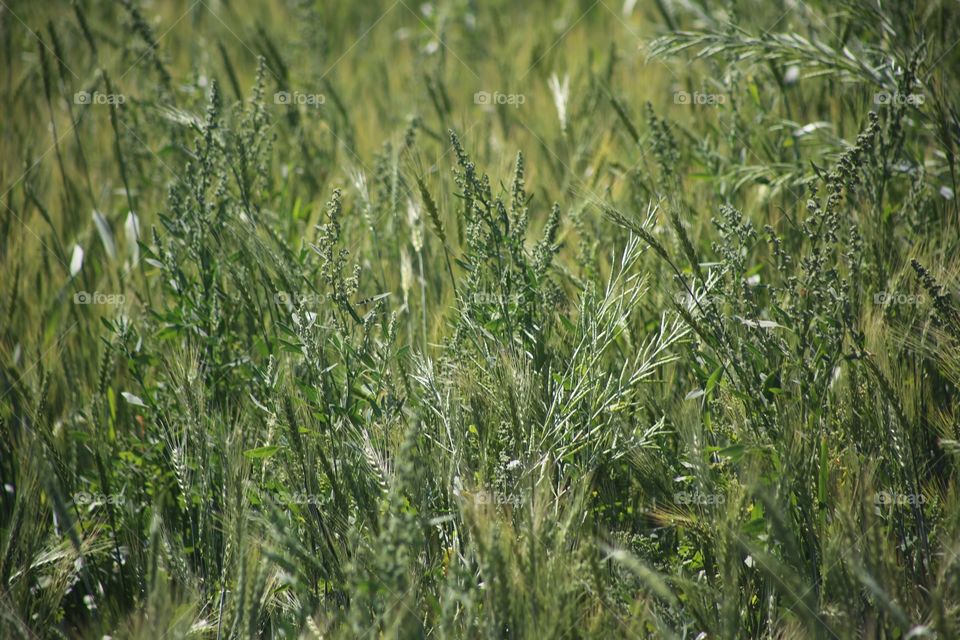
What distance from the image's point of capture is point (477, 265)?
4.62 feet

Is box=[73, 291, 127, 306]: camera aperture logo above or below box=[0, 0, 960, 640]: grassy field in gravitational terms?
above

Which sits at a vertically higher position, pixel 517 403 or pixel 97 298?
pixel 97 298

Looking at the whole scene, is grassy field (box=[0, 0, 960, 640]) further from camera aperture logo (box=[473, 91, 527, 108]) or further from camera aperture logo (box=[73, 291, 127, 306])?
camera aperture logo (box=[473, 91, 527, 108])

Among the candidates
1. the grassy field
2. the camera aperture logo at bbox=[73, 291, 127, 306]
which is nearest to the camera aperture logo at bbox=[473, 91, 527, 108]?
the grassy field

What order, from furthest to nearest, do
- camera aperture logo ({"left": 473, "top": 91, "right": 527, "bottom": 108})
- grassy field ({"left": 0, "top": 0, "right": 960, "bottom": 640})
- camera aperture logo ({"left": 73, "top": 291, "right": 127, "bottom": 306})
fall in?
camera aperture logo ({"left": 473, "top": 91, "right": 527, "bottom": 108}) → camera aperture logo ({"left": 73, "top": 291, "right": 127, "bottom": 306}) → grassy field ({"left": 0, "top": 0, "right": 960, "bottom": 640})

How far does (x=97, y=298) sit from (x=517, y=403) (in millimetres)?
1293

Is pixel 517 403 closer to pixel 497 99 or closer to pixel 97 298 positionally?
pixel 97 298

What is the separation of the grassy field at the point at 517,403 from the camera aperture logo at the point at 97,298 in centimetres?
2

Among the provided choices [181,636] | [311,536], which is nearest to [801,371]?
[311,536]

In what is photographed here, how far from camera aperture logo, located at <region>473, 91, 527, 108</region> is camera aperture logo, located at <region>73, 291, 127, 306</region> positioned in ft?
4.72

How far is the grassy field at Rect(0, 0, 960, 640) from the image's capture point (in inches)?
46.0

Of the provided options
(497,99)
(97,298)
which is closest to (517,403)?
(97,298)

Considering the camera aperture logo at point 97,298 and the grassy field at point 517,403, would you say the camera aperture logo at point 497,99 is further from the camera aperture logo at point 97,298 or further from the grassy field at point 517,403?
the camera aperture logo at point 97,298

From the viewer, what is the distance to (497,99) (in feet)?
→ 9.48
